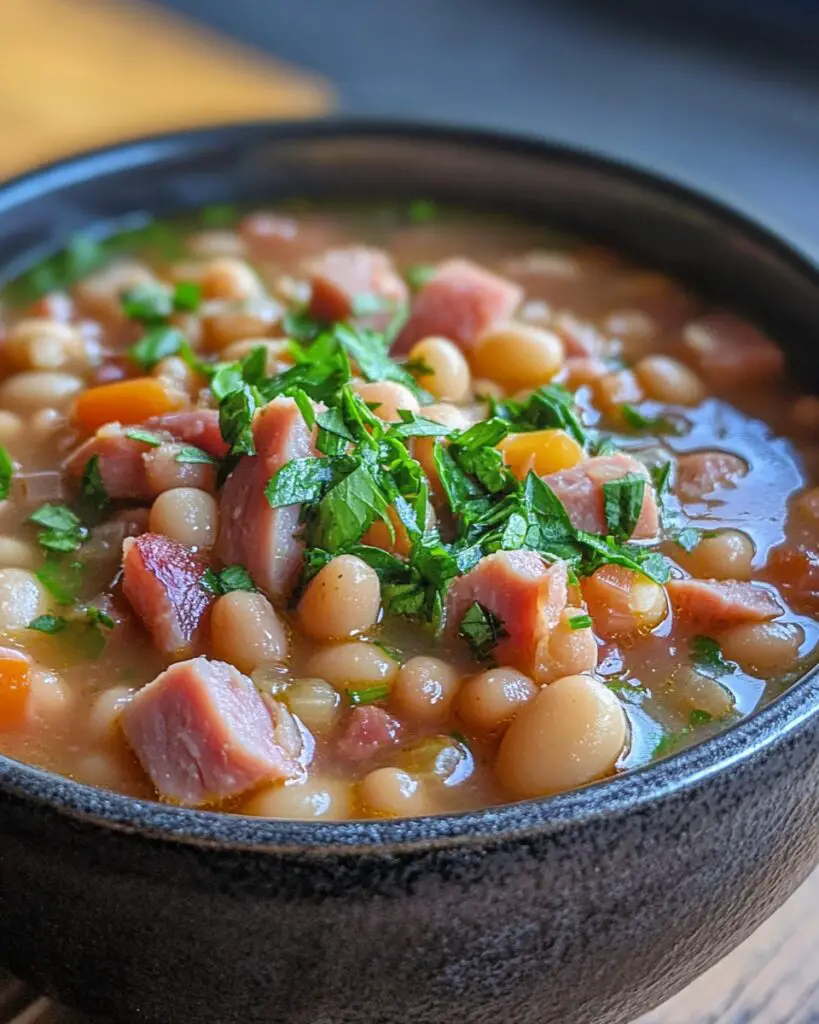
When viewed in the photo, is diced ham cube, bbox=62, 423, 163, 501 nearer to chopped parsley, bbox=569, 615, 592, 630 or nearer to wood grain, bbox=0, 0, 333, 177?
chopped parsley, bbox=569, 615, 592, 630

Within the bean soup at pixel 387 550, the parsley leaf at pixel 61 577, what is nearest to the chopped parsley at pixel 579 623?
the bean soup at pixel 387 550

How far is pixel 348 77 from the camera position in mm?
5031

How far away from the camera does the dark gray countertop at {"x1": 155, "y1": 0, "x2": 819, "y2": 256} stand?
429cm

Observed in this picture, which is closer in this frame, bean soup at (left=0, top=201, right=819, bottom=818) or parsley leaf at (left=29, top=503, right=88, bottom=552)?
bean soup at (left=0, top=201, right=819, bottom=818)

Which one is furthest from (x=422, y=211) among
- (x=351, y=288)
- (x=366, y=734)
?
(x=366, y=734)

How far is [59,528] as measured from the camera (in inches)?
80.1

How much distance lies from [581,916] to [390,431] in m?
0.82

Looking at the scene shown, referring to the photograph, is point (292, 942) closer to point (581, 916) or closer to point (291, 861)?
point (291, 861)

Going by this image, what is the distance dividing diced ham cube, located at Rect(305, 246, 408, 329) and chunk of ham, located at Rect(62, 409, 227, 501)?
1.71ft

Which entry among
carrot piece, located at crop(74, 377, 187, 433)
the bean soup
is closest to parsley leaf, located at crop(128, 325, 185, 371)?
the bean soup

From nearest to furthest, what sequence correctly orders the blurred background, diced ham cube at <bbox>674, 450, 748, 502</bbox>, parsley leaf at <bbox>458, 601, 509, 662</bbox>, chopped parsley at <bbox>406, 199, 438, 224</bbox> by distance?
parsley leaf at <bbox>458, 601, 509, 662</bbox> < diced ham cube at <bbox>674, 450, 748, 502</bbox> < chopped parsley at <bbox>406, 199, 438, 224</bbox> < the blurred background

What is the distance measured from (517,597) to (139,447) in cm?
68

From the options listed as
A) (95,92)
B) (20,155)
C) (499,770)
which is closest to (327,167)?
(20,155)

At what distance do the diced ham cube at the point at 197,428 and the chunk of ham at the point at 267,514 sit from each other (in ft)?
0.35
